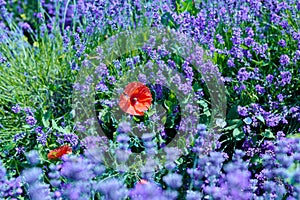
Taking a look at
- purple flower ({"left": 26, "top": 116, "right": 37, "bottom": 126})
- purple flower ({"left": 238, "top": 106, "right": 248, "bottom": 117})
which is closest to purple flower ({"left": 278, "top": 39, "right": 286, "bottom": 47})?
purple flower ({"left": 238, "top": 106, "right": 248, "bottom": 117})

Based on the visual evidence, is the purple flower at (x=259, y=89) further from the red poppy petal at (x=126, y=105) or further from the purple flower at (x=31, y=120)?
the purple flower at (x=31, y=120)

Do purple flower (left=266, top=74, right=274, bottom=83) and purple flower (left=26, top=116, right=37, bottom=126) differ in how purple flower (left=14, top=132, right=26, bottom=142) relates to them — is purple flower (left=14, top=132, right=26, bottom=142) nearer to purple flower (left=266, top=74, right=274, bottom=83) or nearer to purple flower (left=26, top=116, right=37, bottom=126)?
purple flower (left=26, top=116, right=37, bottom=126)

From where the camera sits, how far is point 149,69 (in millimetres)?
2799

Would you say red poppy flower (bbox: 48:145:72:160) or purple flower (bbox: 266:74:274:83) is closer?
red poppy flower (bbox: 48:145:72:160)

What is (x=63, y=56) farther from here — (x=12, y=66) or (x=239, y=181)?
(x=239, y=181)

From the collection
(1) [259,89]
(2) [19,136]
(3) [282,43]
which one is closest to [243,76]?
(1) [259,89]

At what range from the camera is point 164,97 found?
2781mm

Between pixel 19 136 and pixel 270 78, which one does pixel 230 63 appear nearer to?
pixel 270 78

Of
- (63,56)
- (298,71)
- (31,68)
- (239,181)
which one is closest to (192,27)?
(298,71)

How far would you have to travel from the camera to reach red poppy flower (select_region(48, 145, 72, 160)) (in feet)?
8.29

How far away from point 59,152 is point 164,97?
1.97ft

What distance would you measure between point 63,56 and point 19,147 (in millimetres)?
687

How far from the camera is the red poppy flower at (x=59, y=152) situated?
2527 millimetres

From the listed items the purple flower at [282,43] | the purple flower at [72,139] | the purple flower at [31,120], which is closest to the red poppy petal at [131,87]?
the purple flower at [72,139]
